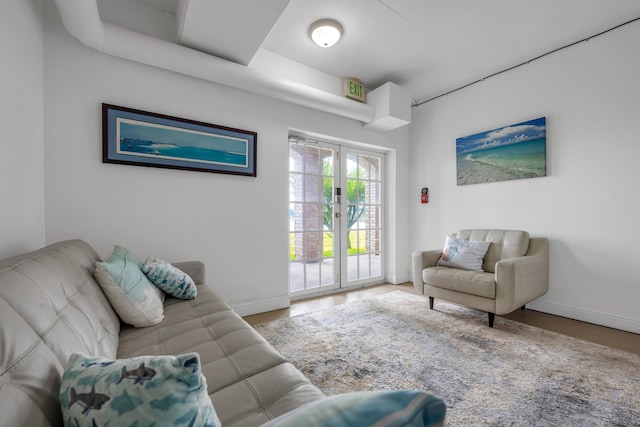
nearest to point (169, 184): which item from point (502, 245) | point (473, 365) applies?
point (473, 365)

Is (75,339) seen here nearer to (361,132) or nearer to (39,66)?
(39,66)

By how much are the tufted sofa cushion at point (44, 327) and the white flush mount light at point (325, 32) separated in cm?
249

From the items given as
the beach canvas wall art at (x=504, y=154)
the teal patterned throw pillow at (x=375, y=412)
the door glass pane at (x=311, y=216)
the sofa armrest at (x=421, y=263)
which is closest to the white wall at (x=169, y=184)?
the door glass pane at (x=311, y=216)

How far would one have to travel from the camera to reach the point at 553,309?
2881mm

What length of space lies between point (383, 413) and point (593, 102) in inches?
146

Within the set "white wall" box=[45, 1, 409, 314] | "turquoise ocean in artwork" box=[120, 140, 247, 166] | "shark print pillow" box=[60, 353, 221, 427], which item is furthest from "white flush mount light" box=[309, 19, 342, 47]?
"shark print pillow" box=[60, 353, 221, 427]

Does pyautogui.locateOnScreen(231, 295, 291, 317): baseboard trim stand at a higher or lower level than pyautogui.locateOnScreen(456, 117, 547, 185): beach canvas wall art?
lower

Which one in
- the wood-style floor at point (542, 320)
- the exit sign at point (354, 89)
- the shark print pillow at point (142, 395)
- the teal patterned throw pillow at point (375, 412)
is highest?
the exit sign at point (354, 89)

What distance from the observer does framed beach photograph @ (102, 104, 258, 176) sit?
2178 millimetres

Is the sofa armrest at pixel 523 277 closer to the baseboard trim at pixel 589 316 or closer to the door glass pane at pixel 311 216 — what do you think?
the baseboard trim at pixel 589 316

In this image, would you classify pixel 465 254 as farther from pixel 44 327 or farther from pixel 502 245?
pixel 44 327

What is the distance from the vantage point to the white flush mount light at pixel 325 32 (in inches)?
96.2

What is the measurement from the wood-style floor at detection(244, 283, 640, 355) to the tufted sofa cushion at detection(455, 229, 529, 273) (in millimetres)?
Result: 572

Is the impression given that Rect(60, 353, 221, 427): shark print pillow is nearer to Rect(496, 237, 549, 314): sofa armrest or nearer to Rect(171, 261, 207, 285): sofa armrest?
Rect(171, 261, 207, 285): sofa armrest
